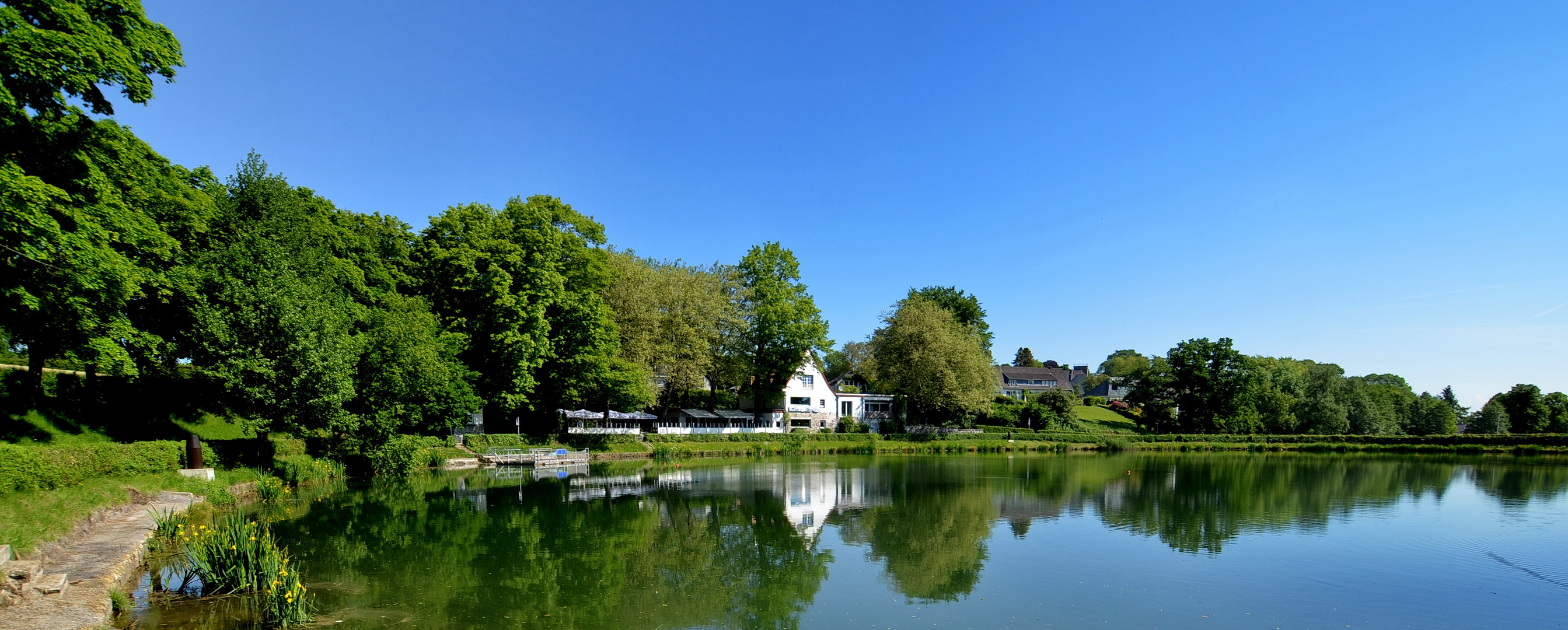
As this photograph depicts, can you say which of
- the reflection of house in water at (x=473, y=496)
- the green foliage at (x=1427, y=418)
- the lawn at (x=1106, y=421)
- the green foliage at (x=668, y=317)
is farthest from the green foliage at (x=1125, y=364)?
the reflection of house in water at (x=473, y=496)

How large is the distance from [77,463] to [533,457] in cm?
2142

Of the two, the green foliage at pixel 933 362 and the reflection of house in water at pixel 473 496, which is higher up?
the green foliage at pixel 933 362

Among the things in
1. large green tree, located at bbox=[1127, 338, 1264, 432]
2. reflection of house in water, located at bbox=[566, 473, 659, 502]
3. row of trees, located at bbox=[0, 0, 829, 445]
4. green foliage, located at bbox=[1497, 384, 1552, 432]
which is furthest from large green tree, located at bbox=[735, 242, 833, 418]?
green foliage, located at bbox=[1497, 384, 1552, 432]

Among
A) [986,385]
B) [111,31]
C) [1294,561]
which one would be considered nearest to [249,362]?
[111,31]

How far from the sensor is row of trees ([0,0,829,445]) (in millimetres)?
15188

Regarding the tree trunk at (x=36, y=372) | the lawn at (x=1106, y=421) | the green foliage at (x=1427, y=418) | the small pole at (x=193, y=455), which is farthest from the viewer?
the green foliage at (x=1427, y=418)

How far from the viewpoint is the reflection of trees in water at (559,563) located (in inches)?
435

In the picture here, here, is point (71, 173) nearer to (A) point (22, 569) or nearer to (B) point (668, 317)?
(A) point (22, 569)

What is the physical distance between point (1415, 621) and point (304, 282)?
31.0m

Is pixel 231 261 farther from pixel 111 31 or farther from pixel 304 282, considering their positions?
pixel 111 31

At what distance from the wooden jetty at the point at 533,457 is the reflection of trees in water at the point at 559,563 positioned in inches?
534

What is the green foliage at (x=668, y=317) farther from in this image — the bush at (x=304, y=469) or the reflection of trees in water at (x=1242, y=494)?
the reflection of trees in water at (x=1242, y=494)

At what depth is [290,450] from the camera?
26938 mm

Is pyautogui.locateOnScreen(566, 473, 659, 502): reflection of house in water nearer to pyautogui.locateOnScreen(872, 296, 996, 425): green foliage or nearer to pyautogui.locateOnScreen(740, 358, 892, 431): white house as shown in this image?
pyautogui.locateOnScreen(740, 358, 892, 431): white house
